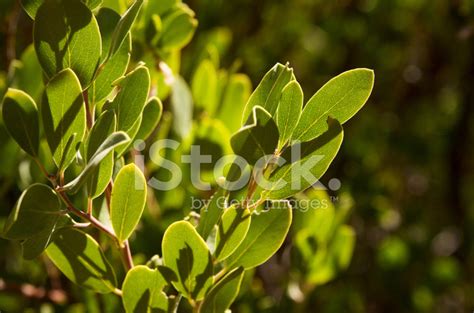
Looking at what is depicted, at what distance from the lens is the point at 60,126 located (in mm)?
687

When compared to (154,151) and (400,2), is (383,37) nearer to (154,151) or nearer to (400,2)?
(400,2)

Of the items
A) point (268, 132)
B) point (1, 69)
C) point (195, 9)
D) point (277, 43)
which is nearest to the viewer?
point (268, 132)

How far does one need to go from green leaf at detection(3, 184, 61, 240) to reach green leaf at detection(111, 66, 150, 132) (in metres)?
0.11

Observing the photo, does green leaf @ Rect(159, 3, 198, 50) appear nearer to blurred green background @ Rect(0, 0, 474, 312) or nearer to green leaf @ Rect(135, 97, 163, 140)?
green leaf @ Rect(135, 97, 163, 140)

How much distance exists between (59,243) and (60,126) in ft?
0.47

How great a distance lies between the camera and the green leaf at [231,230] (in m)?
A: 0.73

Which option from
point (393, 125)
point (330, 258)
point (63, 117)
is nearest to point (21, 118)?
point (63, 117)

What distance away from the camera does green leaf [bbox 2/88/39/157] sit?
68 cm

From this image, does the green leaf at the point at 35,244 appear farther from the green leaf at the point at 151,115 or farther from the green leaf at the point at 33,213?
the green leaf at the point at 151,115

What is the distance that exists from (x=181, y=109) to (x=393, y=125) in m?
1.05

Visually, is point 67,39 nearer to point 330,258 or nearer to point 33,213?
point 33,213

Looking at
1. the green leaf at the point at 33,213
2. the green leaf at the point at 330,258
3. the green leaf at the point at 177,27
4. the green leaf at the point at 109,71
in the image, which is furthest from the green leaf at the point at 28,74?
the green leaf at the point at 330,258

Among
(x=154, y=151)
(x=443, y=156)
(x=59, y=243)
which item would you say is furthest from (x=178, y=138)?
(x=443, y=156)

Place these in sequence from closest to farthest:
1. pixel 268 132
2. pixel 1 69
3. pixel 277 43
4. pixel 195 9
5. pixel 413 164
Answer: pixel 268 132, pixel 1 69, pixel 195 9, pixel 277 43, pixel 413 164
